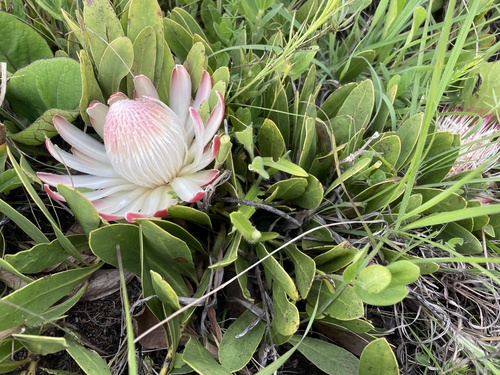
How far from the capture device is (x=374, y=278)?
92 centimetres

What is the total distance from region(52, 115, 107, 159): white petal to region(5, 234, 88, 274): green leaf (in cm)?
23

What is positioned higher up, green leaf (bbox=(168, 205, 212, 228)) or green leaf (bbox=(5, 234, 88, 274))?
green leaf (bbox=(168, 205, 212, 228))

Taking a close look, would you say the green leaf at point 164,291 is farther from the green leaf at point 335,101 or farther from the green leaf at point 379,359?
the green leaf at point 335,101

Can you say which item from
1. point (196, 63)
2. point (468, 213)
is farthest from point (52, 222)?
point (468, 213)

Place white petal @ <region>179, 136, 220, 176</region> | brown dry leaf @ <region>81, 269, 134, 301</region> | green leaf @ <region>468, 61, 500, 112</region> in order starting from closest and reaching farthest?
white petal @ <region>179, 136, 220, 176</region> → brown dry leaf @ <region>81, 269, 134, 301</region> → green leaf @ <region>468, 61, 500, 112</region>

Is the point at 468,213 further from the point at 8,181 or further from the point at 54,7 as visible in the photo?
the point at 54,7

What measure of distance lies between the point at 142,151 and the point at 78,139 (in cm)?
21

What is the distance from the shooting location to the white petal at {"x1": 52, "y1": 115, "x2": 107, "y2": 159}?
1.27m

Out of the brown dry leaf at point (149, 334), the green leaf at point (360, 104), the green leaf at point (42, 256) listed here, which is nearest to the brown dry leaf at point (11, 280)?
the green leaf at point (42, 256)

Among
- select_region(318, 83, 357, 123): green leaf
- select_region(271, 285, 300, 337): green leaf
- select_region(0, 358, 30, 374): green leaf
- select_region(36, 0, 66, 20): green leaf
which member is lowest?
select_region(0, 358, 30, 374): green leaf

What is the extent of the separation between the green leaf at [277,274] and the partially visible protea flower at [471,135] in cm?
64

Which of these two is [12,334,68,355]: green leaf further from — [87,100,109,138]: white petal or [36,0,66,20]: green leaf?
[36,0,66,20]: green leaf

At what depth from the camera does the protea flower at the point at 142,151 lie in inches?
A: 47.6

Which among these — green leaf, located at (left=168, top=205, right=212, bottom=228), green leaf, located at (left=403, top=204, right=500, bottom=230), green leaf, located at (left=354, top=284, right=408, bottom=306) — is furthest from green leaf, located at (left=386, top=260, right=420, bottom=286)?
green leaf, located at (left=168, top=205, right=212, bottom=228)
